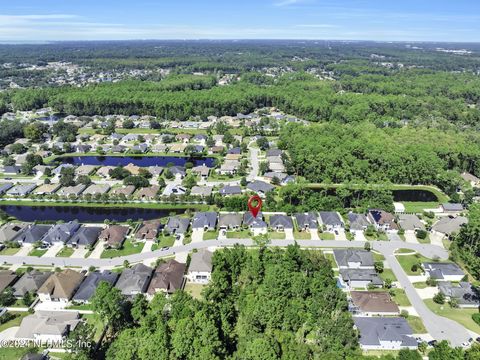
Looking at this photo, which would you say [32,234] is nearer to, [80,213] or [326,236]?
[80,213]

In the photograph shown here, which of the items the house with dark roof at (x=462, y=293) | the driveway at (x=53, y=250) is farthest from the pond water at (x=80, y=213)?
the house with dark roof at (x=462, y=293)

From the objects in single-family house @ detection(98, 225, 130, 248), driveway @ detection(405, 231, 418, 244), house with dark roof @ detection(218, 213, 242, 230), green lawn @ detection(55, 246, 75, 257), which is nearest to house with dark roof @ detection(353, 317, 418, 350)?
driveway @ detection(405, 231, 418, 244)

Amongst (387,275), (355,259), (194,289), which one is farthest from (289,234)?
(194,289)

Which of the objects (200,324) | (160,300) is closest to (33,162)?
(160,300)

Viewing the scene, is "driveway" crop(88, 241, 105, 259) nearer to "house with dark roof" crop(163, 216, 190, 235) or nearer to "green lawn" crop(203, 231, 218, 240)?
"house with dark roof" crop(163, 216, 190, 235)

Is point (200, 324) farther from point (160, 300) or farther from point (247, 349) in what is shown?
point (160, 300)
